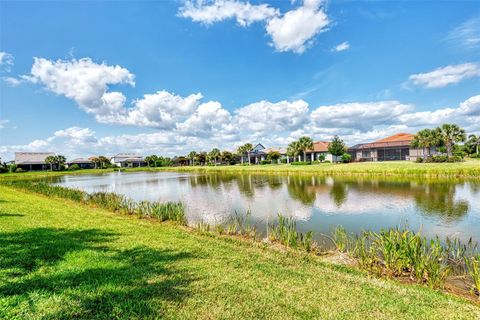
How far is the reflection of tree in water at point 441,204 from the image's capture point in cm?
1412

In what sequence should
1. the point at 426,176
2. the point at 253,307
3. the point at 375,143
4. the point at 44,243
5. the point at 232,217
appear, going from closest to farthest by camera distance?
the point at 253,307
the point at 44,243
the point at 232,217
the point at 426,176
the point at 375,143

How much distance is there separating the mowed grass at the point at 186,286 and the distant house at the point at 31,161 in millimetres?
91091

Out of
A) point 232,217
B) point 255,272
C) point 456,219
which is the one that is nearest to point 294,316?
point 255,272

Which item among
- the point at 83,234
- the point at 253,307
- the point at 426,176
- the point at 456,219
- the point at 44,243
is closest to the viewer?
the point at 253,307

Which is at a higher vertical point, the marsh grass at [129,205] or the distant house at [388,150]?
the distant house at [388,150]

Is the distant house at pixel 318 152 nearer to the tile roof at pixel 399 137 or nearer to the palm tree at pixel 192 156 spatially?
the tile roof at pixel 399 137

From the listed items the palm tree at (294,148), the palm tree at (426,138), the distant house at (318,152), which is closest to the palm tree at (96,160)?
the palm tree at (294,148)

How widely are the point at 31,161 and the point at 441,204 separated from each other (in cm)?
9950

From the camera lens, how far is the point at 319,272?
602 centimetres

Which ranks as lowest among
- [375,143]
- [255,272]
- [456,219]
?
[456,219]

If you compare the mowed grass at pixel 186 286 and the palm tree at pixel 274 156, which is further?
the palm tree at pixel 274 156

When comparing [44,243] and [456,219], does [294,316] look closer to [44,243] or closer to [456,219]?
[44,243]

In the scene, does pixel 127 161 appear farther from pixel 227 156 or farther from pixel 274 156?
pixel 274 156

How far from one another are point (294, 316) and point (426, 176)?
32547 millimetres
